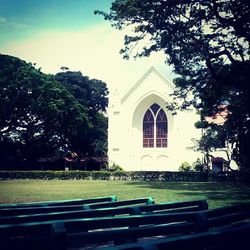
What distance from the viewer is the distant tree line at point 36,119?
31797 mm

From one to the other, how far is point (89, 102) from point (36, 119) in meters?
15.3

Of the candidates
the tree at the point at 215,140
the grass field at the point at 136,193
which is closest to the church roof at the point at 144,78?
the tree at the point at 215,140

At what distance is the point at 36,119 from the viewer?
36688 millimetres

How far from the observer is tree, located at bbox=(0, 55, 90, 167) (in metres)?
31.5

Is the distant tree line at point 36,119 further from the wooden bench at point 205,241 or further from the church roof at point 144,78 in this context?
the wooden bench at point 205,241

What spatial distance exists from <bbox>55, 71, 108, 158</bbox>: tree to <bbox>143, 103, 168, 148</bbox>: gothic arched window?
766cm

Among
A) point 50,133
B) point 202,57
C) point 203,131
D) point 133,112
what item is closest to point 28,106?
point 50,133

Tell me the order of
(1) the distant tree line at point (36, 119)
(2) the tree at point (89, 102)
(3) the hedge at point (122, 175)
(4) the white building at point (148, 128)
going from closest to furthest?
(3) the hedge at point (122, 175) → (1) the distant tree line at point (36, 119) → (4) the white building at point (148, 128) → (2) the tree at point (89, 102)

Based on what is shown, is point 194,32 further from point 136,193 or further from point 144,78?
point 144,78

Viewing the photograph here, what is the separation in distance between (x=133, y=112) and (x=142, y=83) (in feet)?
11.7

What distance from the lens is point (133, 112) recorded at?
1619 inches

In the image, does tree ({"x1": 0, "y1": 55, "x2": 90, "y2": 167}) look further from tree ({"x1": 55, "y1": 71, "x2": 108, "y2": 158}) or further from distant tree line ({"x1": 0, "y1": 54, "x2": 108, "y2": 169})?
tree ({"x1": 55, "y1": 71, "x2": 108, "y2": 158})

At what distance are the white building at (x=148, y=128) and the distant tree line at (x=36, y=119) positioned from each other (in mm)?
4431

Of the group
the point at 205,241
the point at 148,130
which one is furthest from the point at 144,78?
the point at 205,241
